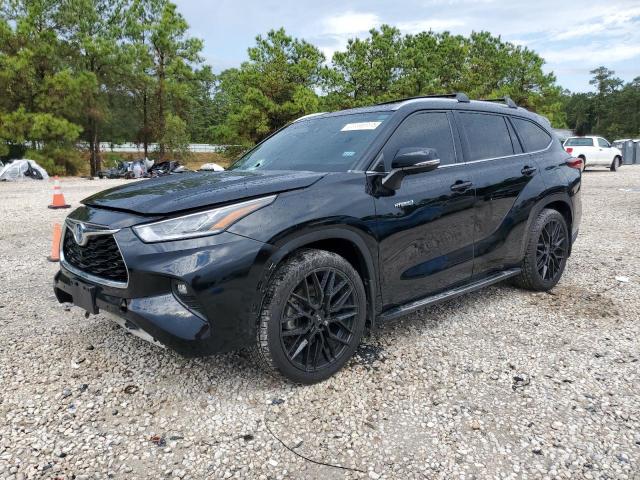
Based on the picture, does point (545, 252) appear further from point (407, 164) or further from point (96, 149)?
point (96, 149)

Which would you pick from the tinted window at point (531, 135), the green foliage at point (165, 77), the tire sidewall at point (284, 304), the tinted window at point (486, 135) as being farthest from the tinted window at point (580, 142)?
the tire sidewall at point (284, 304)

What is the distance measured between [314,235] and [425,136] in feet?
4.49

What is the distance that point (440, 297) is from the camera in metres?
3.51

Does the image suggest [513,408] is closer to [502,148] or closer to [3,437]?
[502,148]

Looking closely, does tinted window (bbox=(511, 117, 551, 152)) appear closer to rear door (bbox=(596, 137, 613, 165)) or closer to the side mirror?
the side mirror

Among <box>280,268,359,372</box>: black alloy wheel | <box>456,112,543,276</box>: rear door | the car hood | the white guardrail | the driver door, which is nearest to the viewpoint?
the car hood

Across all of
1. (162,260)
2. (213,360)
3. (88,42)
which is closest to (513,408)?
(213,360)

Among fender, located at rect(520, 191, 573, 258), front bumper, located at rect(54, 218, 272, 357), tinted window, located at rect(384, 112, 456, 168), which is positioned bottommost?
front bumper, located at rect(54, 218, 272, 357)

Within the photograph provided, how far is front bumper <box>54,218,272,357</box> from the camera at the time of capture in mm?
2439

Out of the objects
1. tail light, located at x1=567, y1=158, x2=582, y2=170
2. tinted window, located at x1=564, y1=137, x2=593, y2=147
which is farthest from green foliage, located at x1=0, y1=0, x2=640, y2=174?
tail light, located at x1=567, y1=158, x2=582, y2=170

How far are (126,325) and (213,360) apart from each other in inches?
28.8

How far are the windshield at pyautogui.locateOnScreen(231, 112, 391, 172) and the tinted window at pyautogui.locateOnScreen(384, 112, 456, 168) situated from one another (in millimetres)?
154

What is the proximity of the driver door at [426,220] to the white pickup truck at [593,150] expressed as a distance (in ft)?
79.4

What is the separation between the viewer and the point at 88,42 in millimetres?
28125
